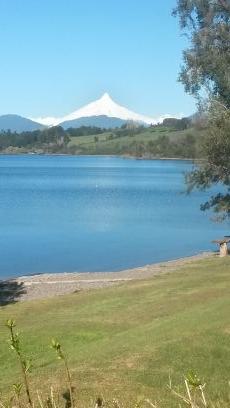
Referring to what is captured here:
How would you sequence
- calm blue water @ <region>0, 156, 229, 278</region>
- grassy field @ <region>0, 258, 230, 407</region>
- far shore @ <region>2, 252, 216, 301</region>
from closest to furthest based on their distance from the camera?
grassy field @ <region>0, 258, 230, 407</region>, far shore @ <region>2, 252, 216, 301</region>, calm blue water @ <region>0, 156, 229, 278</region>

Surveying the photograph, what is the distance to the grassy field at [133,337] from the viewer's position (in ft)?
29.8

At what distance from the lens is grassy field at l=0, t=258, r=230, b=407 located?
9.09 meters

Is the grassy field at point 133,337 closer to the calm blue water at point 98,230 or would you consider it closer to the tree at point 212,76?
the tree at point 212,76

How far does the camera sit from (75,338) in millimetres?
13617

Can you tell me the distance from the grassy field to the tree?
24.0 feet

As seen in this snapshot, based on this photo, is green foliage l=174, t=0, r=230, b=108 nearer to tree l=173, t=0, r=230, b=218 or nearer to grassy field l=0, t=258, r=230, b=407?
tree l=173, t=0, r=230, b=218

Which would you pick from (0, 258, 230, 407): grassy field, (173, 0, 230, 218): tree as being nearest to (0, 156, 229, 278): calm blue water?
(173, 0, 230, 218): tree

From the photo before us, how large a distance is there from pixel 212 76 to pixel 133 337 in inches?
663

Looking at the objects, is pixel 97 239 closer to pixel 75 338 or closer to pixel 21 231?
pixel 21 231

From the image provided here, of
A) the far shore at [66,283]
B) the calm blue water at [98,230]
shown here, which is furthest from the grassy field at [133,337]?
the calm blue water at [98,230]

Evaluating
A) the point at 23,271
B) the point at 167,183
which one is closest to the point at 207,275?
the point at 23,271

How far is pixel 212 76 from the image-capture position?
87.2 feet

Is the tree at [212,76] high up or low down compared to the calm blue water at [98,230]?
up

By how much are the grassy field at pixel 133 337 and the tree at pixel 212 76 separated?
731 cm
